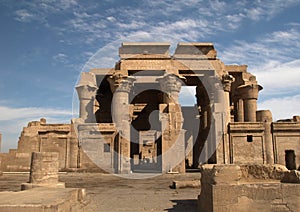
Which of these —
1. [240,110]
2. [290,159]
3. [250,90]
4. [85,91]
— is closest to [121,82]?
[85,91]

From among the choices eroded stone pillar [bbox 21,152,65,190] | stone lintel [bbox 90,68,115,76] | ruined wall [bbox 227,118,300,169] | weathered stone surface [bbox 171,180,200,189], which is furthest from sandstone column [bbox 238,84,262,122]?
eroded stone pillar [bbox 21,152,65,190]

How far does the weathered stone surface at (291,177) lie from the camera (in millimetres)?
5617

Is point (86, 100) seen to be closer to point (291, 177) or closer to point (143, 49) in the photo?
point (143, 49)

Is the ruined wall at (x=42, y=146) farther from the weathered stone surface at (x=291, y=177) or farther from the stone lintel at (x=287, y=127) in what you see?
the weathered stone surface at (x=291, y=177)

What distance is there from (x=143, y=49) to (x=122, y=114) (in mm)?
5258

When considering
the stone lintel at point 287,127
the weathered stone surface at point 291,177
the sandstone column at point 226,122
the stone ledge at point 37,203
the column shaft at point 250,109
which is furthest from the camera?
the column shaft at point 250,109

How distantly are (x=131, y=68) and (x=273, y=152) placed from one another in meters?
10.6

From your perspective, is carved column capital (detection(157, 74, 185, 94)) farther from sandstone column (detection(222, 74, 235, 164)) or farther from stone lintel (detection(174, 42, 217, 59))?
sandstone column (detection(222, 74, 235, 164))

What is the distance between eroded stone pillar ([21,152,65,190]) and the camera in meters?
8.67

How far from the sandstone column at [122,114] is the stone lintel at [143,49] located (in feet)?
7.34

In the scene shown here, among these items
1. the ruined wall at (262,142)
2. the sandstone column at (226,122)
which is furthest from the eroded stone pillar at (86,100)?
the ruined wall at (262,142)

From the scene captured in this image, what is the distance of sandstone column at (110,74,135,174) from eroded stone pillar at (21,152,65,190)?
30.1 feet

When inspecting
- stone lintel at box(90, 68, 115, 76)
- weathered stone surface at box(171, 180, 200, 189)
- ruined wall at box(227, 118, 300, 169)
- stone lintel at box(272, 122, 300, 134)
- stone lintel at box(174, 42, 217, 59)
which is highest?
stone lintel at box(174, 42, 217, 59)

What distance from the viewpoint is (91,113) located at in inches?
945
